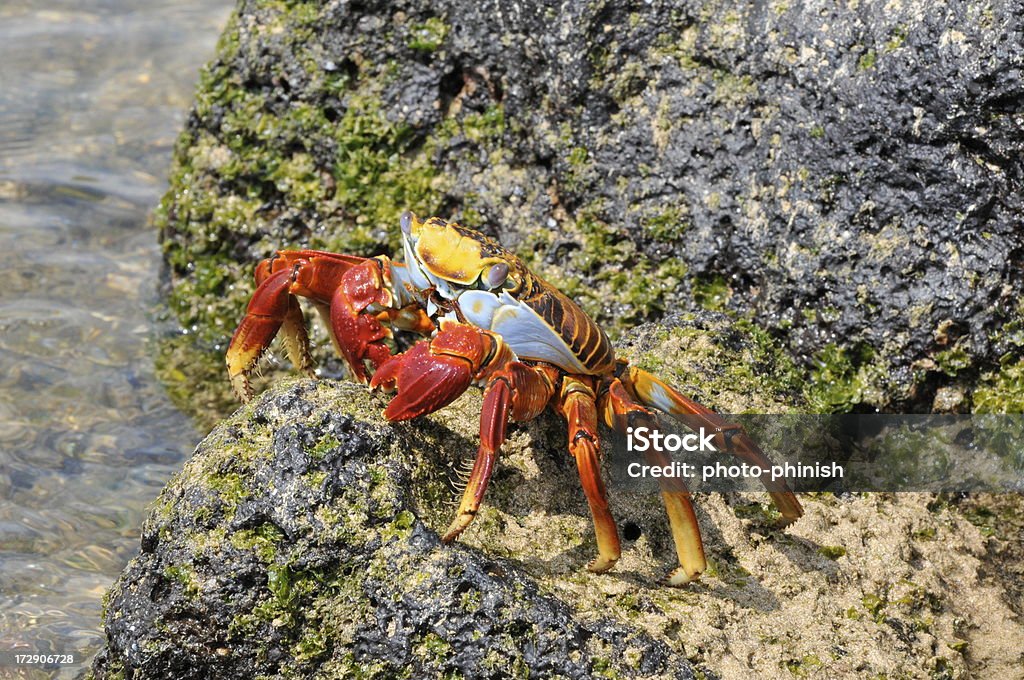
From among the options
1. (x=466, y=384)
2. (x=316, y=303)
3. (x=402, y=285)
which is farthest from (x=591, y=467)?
(x=316, y=303)

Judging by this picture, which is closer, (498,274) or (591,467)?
(591,467)

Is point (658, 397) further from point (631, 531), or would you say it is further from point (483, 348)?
point (483, 348)

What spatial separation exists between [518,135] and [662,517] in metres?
1.84

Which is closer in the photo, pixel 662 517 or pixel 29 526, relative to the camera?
pixel 662 517

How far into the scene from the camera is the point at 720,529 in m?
3.15

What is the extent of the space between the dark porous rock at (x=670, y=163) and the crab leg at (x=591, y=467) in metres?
1.06

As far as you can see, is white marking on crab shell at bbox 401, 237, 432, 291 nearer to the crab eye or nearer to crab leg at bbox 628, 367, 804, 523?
the crab eye

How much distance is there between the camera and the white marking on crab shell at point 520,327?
3.11 m

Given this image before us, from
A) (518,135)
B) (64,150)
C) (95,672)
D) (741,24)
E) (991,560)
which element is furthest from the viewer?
(64,150)

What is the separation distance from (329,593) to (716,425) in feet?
4.22

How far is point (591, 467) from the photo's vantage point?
281cm

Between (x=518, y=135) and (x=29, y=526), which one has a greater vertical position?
(x=518, y=135)

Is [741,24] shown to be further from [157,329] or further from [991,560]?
[157,329]

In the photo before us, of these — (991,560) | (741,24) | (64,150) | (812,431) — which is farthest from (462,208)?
(64,150)
